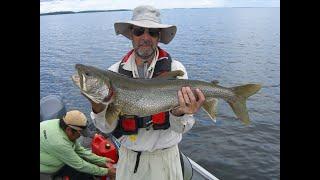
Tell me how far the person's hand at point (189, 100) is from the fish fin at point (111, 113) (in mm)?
645

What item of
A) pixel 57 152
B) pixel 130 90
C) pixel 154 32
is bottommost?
pixel 57 152

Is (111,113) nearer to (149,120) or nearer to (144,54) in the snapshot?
(149,120)

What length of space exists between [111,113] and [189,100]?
31.6 inches

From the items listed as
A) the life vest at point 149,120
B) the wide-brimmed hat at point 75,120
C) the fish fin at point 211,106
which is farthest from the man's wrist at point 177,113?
the wide-brimmed hat at point 75,120

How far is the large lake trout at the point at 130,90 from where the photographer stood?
14.1 feet

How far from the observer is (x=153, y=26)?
174 inches

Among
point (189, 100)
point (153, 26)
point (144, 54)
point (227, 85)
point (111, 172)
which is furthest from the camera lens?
point (227, 85)

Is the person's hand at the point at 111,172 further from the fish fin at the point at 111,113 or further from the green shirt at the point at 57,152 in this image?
the fish fin at the point at 111,113

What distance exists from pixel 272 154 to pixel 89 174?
9925 millimetres

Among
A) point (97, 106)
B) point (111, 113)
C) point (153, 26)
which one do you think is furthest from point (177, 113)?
point (153, 26)

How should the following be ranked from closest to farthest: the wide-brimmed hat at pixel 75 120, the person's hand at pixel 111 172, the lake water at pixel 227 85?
the wide-brimmed hat at pixel 75 120
the person's hand at pixel 111 172
the lake water at pixel 227 85
